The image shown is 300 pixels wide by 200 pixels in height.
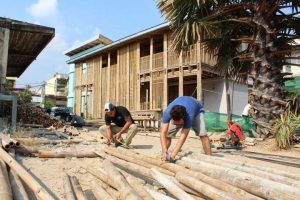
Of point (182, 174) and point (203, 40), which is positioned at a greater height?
point (203, 40)

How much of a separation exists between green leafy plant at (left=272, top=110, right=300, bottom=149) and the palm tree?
497 millimetres

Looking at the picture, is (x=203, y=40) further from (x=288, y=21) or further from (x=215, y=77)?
(x=215, y=77)

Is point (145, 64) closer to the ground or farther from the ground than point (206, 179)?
farther from the ground

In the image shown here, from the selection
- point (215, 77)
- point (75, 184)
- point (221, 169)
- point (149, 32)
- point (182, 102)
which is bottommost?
point (75, 184)

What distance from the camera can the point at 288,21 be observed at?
1105cm

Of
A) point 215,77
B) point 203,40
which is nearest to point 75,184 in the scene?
point 203,40

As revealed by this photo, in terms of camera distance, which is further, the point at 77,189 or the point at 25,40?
the point at 25,40

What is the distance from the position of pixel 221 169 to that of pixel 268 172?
1.86ft

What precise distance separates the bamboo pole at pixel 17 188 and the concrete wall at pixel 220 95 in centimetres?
1538

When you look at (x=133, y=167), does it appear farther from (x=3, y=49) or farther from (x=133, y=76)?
(x=133, y=76)

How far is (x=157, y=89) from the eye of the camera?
20.5 metres

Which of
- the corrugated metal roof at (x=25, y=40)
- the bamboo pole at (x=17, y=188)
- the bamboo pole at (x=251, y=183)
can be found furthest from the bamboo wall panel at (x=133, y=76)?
the bamboo pole at (x=251, y=183)

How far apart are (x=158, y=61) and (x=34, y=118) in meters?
7.89

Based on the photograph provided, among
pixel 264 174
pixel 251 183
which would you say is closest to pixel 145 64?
→ pixel 264 174
